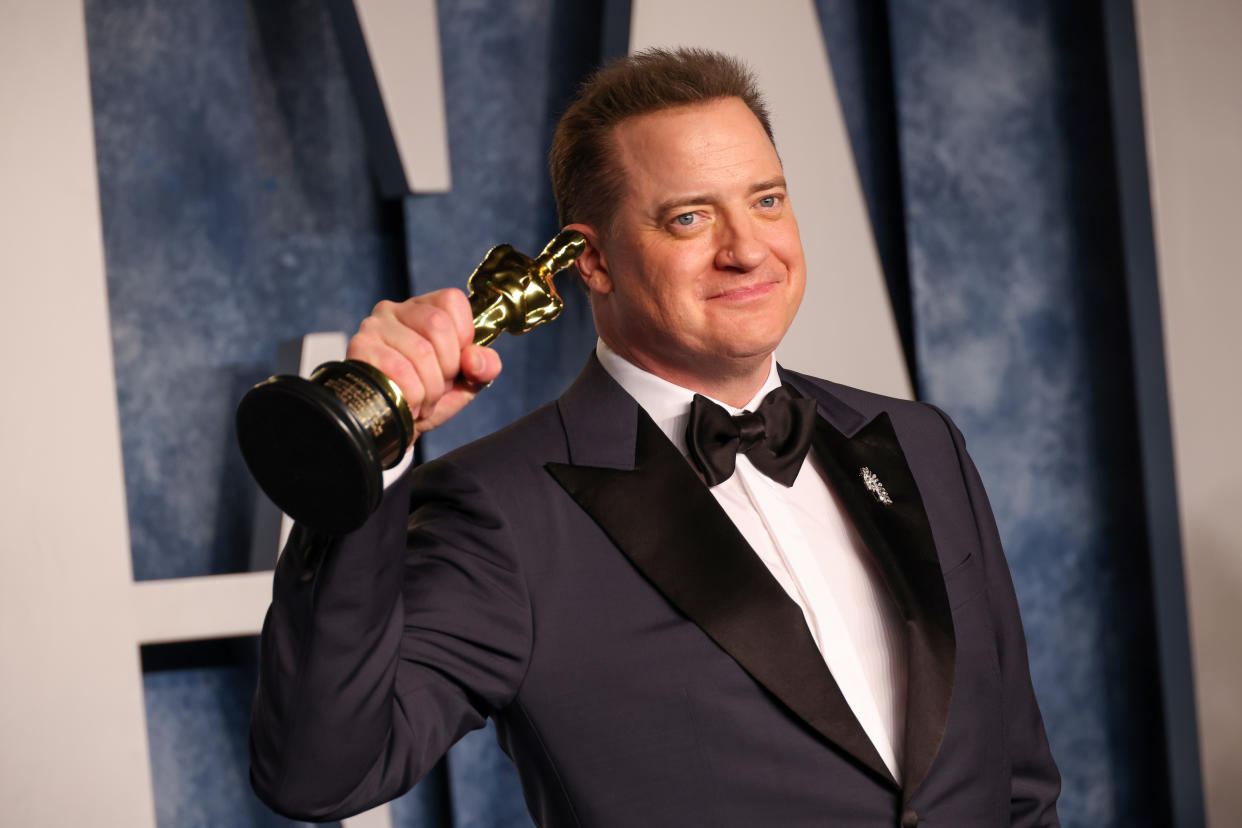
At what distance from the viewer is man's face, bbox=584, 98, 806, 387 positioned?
1663 mm

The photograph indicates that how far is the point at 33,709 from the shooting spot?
2.61 metres

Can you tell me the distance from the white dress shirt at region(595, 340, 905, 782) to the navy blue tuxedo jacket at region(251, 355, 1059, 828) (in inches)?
1.7

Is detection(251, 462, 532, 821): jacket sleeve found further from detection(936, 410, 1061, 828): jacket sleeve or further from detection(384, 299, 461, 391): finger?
detection(936, 410, 1061, 828): jacket sleeve

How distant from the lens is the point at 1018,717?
1827mm

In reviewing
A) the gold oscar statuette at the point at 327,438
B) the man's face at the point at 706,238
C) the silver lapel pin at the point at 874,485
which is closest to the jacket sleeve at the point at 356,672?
the gold oscar statuette at the point at 327,438

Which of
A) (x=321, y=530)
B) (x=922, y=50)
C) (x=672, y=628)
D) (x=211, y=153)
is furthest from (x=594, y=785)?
(x=922, y=50)

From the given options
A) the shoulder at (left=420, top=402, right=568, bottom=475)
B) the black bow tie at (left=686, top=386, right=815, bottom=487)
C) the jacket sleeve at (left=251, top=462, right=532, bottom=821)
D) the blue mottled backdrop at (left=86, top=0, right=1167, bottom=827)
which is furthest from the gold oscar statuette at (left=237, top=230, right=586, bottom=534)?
the blue mottled backdrop at (left=86, top=0, right=1167, bottom=827)

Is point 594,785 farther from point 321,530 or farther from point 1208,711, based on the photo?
point 1208,711

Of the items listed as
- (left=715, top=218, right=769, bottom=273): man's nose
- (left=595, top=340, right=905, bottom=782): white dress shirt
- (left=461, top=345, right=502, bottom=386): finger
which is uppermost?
(left=715, top=218, right=769, bottom=273): man's nose

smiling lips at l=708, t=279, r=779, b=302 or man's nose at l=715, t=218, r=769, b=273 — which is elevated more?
man's nose at l=715, t=218, r=769, b=273

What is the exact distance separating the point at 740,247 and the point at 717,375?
22 cm

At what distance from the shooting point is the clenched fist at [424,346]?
1104 mm

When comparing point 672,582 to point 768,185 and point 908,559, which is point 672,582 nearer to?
point 908,559

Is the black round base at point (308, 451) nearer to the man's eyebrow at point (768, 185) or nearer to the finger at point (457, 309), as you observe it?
the finger at point (457, 309)
